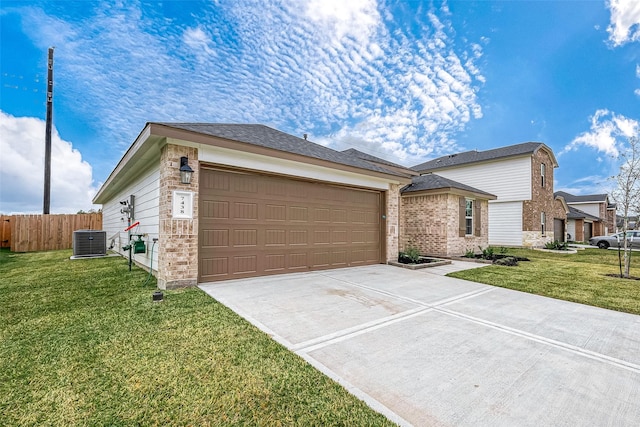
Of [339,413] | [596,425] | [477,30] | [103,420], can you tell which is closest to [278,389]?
[339,413]

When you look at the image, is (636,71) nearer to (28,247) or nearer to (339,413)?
(339,413)

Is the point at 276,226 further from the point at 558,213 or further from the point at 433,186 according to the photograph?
the point at 558,213

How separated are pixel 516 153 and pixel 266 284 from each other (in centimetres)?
1739

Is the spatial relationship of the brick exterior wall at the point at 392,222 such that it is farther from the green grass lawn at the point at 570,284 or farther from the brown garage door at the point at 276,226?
the green grass lawn at the point at 570,284

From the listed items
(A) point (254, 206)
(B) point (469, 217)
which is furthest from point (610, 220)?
(A) point (254, 206)

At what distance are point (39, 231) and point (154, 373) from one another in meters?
17.7

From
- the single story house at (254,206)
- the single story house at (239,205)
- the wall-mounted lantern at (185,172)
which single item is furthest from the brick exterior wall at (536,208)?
the wall-mounted lantern at (185,172)

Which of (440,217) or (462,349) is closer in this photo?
(462,349)

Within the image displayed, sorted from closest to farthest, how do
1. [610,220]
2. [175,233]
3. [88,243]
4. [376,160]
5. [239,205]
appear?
[175,233] < [239,205] < [88,243] < [376,160] < [610,220]

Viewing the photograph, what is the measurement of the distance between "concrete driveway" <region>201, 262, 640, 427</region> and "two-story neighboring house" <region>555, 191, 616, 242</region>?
28.2 metres

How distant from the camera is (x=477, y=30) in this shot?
10.9 m

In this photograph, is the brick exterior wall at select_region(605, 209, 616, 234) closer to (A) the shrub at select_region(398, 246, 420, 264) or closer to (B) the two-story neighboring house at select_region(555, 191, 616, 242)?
(B) the two-story neighboring house at select_region(555, 191, 616, 242)

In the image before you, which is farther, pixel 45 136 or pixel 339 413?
pixel 45 136

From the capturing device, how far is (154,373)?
89.4 inches
